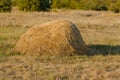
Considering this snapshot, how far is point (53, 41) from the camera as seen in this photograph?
500 inches

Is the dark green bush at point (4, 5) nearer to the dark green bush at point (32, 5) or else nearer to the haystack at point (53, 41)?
the dark green bush at point (32, 5)

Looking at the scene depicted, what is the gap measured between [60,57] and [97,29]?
38.5 feet

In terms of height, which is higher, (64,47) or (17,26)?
(64,47)

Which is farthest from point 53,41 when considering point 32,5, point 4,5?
point 32,5

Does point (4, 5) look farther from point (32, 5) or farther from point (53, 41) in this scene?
point (53, 41)

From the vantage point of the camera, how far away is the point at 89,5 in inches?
2069

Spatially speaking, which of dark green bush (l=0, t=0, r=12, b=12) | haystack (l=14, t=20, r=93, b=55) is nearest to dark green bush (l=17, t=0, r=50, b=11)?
dark green bush (l=0, t=0, r=12, b=12)

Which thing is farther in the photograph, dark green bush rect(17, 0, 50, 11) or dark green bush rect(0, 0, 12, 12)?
dark green bush rect(17, 0, 50, 11)

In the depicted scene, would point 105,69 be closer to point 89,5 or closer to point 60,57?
point 60,57

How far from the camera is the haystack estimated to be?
1248cm

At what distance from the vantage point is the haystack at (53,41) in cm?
1248

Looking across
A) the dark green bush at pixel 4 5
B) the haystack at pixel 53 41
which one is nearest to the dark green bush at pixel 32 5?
the dark green bush at pixel 4 5

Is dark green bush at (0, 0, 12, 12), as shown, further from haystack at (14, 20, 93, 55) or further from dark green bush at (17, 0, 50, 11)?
haystack at (14, 20, 93, 55)

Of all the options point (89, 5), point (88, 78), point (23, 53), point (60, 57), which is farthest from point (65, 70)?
point (89, 5)
